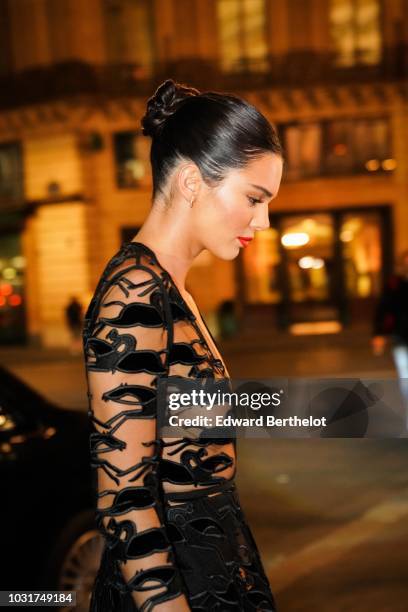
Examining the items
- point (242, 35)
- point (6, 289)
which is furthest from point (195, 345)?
point (6, 289)

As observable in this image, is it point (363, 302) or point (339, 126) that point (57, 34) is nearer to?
point (339, 126)

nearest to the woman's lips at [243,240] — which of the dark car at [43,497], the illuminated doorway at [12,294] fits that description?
the dark car at [43,497]

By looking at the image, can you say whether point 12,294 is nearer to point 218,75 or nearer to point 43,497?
point 218,75

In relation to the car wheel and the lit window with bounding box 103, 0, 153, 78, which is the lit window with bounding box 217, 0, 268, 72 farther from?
the car wheel

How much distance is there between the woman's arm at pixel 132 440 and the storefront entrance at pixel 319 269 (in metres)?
21.1

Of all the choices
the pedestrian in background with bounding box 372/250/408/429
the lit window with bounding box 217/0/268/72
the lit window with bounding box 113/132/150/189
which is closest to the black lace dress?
the pedestrian in background with bounding box 372/250/408/429

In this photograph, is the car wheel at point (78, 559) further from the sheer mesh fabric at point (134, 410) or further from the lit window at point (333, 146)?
the lit window at point (333, 146)

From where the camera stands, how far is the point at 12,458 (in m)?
3.17

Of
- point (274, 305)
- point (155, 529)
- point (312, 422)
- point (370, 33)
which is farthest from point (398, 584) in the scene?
point (370, 33)

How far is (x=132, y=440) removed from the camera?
1295mm

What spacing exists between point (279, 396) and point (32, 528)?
190 centimetres

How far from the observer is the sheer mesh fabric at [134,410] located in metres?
1.29

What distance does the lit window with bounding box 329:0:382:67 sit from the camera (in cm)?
2177

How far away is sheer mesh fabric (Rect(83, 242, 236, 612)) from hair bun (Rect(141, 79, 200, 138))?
268 mm
